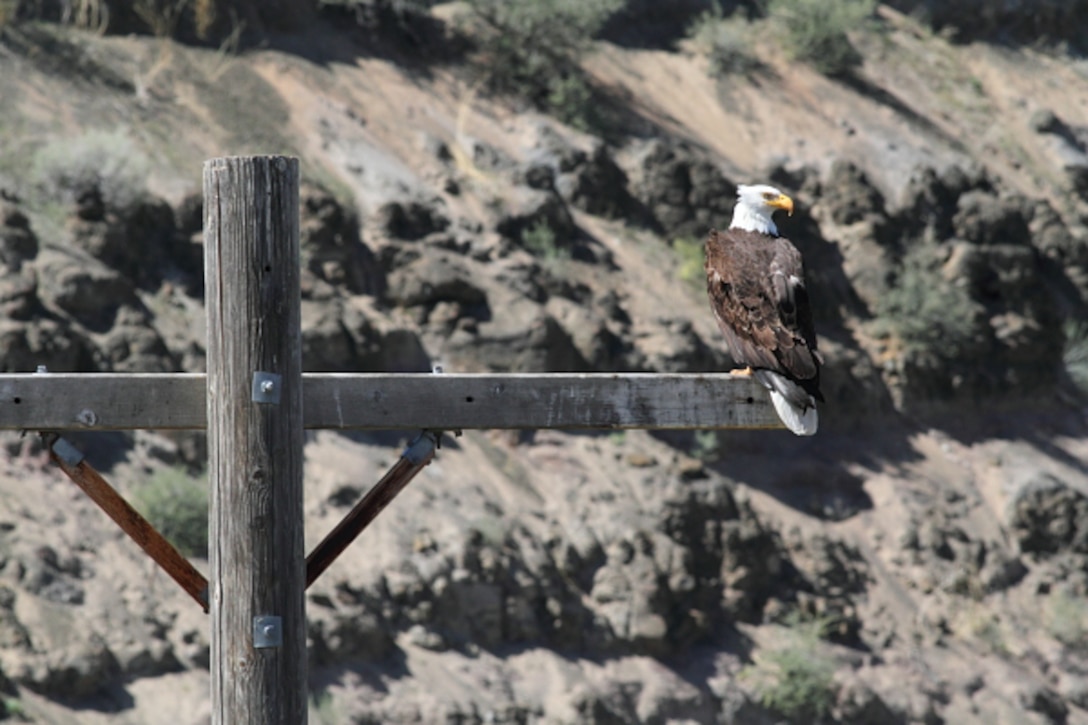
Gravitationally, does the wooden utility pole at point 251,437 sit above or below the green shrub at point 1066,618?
above

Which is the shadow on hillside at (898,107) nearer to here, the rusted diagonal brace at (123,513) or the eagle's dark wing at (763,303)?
the eagle's dark wing at (763,303)

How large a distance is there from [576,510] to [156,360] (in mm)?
3972

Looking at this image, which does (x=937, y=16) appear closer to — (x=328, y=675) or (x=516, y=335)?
(x=516, y=335)

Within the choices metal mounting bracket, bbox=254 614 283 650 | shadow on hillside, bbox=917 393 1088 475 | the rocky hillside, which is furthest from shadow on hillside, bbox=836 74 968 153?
metal mounting bracket, bbox=254 614 283 650

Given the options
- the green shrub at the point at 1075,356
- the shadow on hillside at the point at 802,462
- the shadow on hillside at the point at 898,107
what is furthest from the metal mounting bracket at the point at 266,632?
the shadow on hillside at the point at 898,107

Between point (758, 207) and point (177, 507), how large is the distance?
6602 mm

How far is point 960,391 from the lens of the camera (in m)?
18.5

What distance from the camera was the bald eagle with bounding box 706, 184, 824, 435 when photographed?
5.07 metres

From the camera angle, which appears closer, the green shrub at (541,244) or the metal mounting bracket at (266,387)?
the metal mounting bracket at (266,387)

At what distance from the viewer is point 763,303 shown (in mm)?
6180

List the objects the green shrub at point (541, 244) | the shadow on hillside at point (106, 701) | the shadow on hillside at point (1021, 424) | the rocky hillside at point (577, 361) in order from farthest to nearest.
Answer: the shadow on hillside at point (1021, 424), the green shrub at point (541, 244), the rocky hillside at point (577, 361), the shadow on hillside at point (106, 701)

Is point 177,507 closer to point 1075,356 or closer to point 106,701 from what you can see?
point 106,701

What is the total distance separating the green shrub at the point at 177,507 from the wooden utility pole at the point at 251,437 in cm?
851

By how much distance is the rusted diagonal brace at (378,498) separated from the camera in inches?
163
